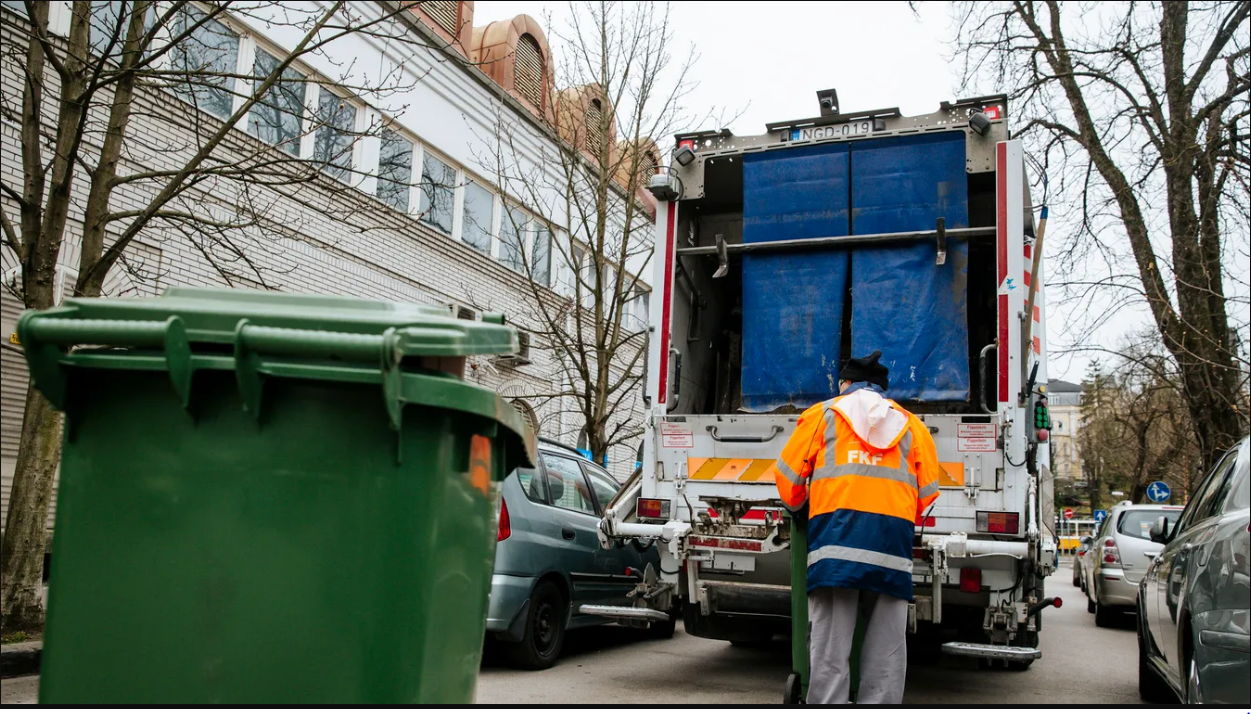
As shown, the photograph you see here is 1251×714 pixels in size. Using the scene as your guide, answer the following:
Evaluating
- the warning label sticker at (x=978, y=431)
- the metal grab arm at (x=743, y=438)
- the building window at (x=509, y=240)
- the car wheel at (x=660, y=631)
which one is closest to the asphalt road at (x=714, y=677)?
the car wheel at (x=660, y=631)

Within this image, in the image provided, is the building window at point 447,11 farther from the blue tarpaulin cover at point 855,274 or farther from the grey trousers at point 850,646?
the grey trousers at point 850,646

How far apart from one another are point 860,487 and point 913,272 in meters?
2.38

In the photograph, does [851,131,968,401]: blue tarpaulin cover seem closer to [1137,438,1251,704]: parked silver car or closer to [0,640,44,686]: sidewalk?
[1137,438,1251,704]: parked silver car

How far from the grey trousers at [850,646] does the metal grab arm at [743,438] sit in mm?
1768

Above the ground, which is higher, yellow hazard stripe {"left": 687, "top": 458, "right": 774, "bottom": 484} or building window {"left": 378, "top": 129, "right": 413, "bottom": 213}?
building window {"left": 378, "top": 129, "right": 413, "bottom": 213}

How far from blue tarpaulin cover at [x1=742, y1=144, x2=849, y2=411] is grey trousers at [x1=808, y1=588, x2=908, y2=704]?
2.27 metres

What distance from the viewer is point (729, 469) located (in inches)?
233

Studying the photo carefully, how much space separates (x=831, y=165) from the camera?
6328 mm

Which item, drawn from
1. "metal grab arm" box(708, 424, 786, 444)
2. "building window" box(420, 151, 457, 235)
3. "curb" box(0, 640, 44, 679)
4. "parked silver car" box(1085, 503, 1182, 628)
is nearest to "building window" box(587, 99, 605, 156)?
"building window" box(420, 151, 457, 235)

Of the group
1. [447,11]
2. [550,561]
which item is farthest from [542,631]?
[447,11]

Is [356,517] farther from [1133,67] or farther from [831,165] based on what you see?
[1133,67]

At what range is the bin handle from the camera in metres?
2.35

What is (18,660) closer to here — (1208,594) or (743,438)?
(743,438)

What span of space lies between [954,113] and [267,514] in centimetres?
496
